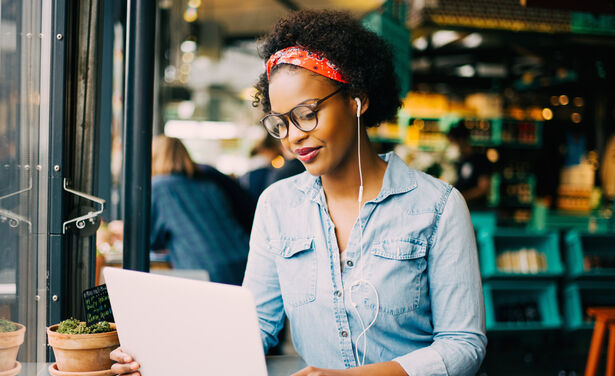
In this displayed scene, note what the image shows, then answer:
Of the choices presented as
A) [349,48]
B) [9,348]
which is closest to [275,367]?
[9,348]

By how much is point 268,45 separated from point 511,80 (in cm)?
650

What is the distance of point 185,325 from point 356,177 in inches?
27.7

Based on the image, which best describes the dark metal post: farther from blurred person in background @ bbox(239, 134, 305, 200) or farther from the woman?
blurred person in background @ bbox(239, 134, 305, 200)

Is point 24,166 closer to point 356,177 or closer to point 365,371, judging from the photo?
point 356,177

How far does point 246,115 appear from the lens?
12.1 metres

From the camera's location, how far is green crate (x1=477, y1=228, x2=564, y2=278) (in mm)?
5062

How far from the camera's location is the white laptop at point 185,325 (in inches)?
41.9

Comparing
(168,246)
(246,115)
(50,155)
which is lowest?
(168,246)

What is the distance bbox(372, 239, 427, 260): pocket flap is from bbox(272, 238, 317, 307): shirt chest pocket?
0.20 meters

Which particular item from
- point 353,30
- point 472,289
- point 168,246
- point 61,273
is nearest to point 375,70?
point 353,30

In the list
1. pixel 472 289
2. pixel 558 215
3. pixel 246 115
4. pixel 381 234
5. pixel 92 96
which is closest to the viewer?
pixel 472 289

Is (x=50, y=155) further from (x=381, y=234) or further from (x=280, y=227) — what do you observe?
(x=381, y=234)

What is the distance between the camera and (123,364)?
132 centimetres

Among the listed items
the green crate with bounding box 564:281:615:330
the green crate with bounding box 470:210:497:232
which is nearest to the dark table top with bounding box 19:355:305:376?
the green crate with bounding box 470:210:497:232
